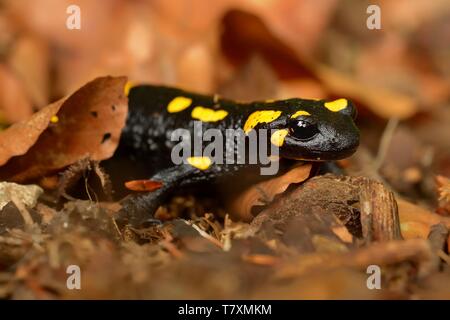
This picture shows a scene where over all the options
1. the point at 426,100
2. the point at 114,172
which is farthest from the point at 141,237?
the point at 426,100

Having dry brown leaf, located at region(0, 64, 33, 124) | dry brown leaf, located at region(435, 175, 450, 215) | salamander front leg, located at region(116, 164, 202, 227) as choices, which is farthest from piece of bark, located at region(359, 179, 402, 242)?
dry brown leaf, located at region(0, 64, 33, 124)

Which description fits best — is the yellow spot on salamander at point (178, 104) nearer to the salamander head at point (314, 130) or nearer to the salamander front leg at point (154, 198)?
the salamander front leg at point (154, 198)

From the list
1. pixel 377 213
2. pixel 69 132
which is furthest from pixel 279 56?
pixel 377 213

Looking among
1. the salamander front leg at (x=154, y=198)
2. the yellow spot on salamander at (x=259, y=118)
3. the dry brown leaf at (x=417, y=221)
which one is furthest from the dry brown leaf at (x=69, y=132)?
the dry brown leaf at (x=417, y=221)

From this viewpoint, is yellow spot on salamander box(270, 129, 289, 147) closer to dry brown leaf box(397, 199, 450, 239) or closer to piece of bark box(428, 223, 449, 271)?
dry brown leaf box(397, 199, 450, 239)
